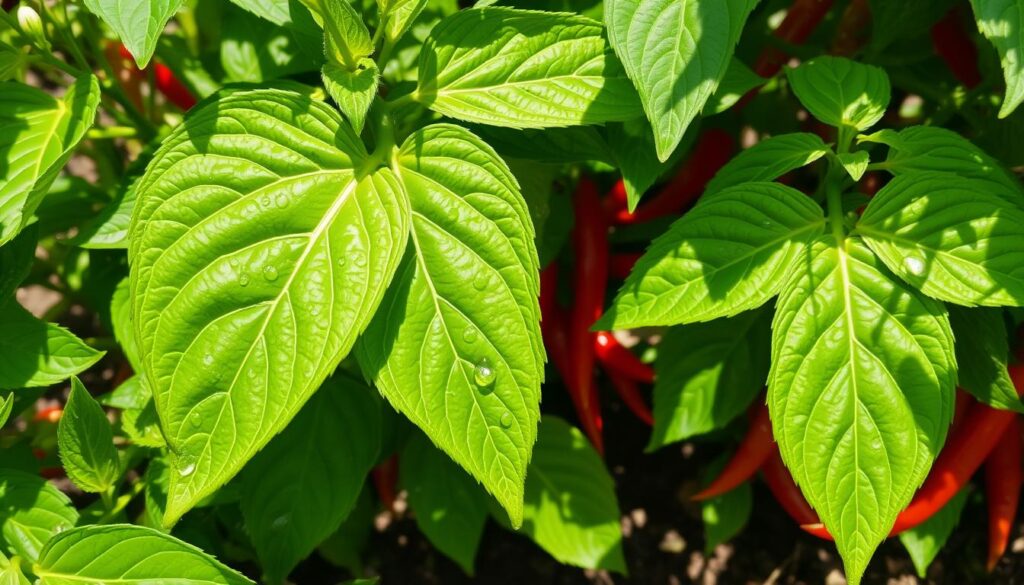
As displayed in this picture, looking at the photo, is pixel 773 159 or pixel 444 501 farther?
pixel 444 501

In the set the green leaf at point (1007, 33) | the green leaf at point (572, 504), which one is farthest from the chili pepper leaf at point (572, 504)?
the green leaf at point (1007, 33)

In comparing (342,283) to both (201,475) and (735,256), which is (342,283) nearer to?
(201,475)

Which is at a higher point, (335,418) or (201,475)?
(201,475)

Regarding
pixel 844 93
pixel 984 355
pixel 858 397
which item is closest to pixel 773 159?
pixel 844 93

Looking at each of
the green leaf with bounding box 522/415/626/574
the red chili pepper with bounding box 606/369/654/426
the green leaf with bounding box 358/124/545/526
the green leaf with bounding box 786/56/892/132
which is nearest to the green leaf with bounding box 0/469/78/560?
the green leaf with bounding box 358/124/545/526

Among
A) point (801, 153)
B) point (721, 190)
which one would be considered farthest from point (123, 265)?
point (801, 153)

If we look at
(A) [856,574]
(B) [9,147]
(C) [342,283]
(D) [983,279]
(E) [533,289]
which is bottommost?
(A) [856,574]

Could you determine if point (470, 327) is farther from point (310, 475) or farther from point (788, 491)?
point (788, 491)
